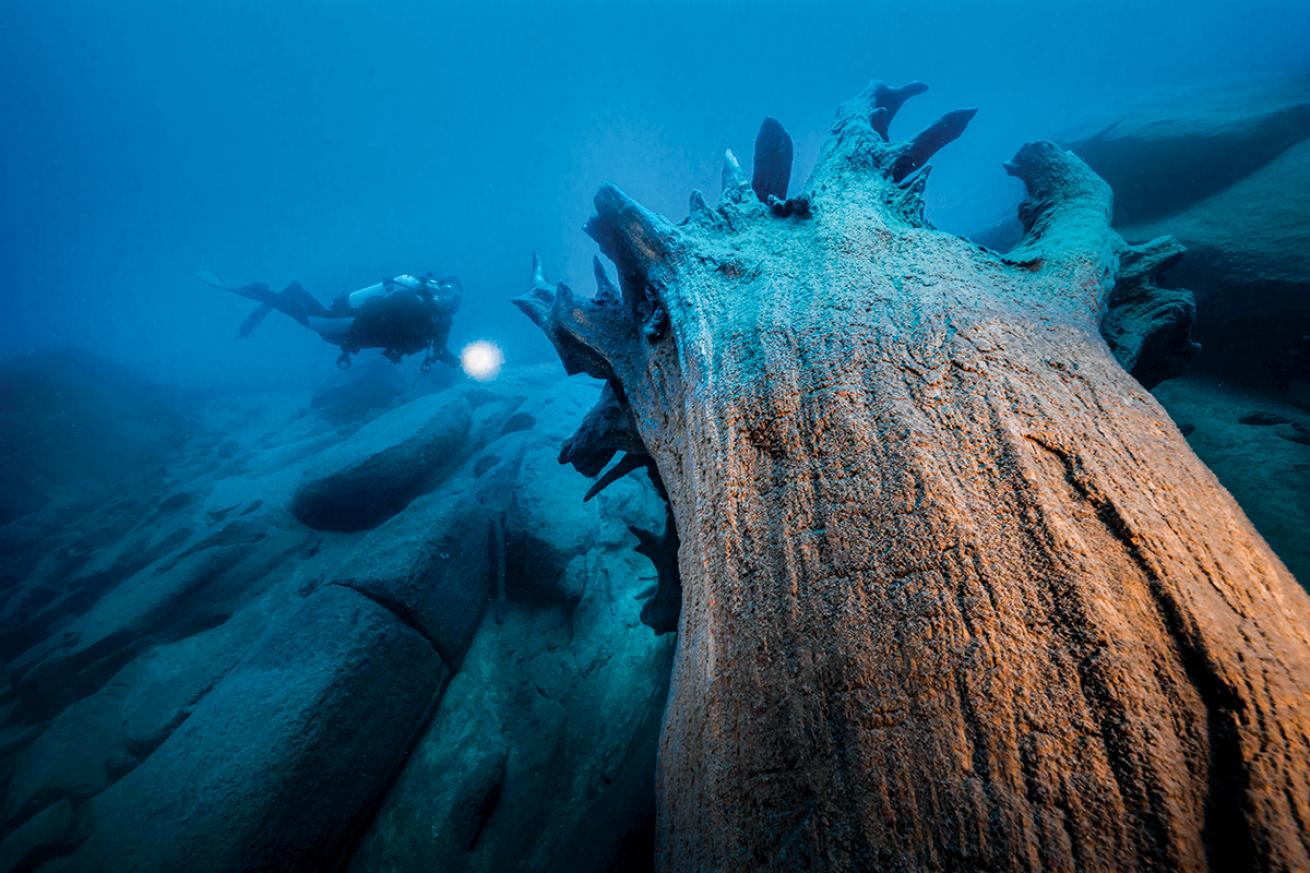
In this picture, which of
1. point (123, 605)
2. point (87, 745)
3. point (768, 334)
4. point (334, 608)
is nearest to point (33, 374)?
point (123, 605)

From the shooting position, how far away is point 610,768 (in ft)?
11.1

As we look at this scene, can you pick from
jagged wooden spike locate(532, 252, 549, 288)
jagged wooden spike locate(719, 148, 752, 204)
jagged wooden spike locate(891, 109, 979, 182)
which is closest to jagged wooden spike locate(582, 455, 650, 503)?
jagged wooden spike locate(719, 148, 752, 204)

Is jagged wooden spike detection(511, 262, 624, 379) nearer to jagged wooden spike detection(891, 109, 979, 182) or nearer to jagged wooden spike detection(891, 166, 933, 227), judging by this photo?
jagged wooden spike detection(891, 166, 933, 227)

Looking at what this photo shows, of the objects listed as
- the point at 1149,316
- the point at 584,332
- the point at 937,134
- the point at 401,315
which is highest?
the point at 401,315

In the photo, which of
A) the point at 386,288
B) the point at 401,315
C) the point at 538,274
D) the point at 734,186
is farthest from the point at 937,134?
the point at 386,288

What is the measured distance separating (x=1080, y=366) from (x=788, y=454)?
0.81 meters

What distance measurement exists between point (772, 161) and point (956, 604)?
10.4ft

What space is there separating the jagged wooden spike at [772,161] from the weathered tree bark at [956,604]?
196 cm

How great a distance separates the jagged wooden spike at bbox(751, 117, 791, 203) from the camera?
301 cm

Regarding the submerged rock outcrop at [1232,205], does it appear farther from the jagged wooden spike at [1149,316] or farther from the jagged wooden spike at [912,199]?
the jagged wooden spike at [912,199]

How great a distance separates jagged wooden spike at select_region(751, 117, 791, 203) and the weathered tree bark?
196 cm

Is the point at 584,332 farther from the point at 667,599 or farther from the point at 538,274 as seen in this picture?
the point at 538,274

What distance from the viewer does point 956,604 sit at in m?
0.74

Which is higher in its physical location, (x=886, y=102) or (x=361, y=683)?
(x=886, y=102)
